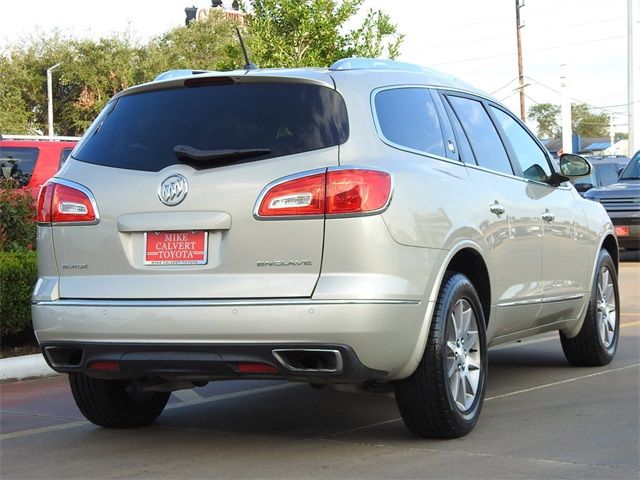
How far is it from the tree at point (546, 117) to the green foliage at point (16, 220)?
11951 cm

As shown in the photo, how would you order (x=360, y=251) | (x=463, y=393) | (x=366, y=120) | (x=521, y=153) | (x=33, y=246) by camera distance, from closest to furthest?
1. (x=360, y=251)
2. (x=366, y=120)
3. (x=463, y=393)
4. (x=521, y=153)
5. (x=33, y=246)

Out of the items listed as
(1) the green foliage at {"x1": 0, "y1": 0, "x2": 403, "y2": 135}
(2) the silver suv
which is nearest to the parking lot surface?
(2) the silver suv

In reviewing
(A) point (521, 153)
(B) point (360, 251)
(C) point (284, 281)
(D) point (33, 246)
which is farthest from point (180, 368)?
(D) point (33, 246)

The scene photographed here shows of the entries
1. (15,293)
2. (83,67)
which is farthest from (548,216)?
(83,67)

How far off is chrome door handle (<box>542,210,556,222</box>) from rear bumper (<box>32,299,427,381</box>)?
202cm

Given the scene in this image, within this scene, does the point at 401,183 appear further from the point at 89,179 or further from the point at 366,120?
the point at 89,179

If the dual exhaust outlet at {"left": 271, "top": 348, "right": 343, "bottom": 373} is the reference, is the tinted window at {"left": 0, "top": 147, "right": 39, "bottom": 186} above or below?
above

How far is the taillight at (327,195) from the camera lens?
5262 mm

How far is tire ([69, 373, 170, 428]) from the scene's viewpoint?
6363mm

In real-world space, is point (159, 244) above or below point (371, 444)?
above

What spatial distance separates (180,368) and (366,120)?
1457 millimetres

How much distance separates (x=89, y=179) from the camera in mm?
5758

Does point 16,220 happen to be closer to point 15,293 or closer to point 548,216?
point 15,293

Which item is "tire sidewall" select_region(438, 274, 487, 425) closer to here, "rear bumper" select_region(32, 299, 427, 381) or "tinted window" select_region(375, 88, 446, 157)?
"rear bumper" select_region(32, 299, 427, 381)
